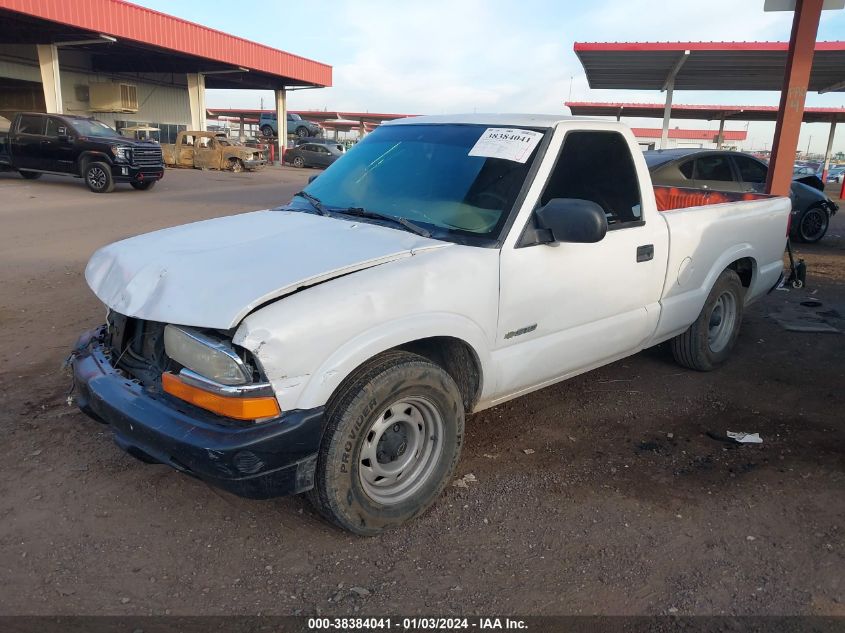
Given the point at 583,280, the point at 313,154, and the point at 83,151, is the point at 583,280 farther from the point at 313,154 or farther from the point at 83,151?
Result: the point at 313,154

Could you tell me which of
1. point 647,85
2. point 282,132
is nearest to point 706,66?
point 647,85

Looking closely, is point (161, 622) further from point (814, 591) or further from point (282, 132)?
point (282, 132)

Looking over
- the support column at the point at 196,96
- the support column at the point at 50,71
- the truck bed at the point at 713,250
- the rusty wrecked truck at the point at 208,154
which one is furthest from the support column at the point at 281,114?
the truck bed at the point at 713,250

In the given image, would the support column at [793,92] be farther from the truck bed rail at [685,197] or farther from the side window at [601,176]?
the side window at [601,176]

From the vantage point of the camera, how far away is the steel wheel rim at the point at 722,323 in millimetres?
5113

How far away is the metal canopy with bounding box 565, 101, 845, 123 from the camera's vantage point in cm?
3159

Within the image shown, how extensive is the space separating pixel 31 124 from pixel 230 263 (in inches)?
705

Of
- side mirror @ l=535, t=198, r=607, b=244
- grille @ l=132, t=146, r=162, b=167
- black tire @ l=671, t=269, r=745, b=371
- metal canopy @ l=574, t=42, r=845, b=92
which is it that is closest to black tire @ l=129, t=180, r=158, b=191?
grille @ l=132, t=146, r=162, b=167

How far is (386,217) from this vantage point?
3336 millimetres

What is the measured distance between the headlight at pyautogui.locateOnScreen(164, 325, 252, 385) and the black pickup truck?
15.9m

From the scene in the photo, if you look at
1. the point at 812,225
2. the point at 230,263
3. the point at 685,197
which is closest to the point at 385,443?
the point at 230,263

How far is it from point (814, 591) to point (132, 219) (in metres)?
12.4

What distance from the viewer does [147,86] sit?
113ft

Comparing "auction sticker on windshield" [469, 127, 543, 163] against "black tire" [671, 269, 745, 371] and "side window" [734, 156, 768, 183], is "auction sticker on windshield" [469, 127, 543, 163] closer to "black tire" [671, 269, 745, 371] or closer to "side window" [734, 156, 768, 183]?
"black tire" [671, 269, 745, 371]
